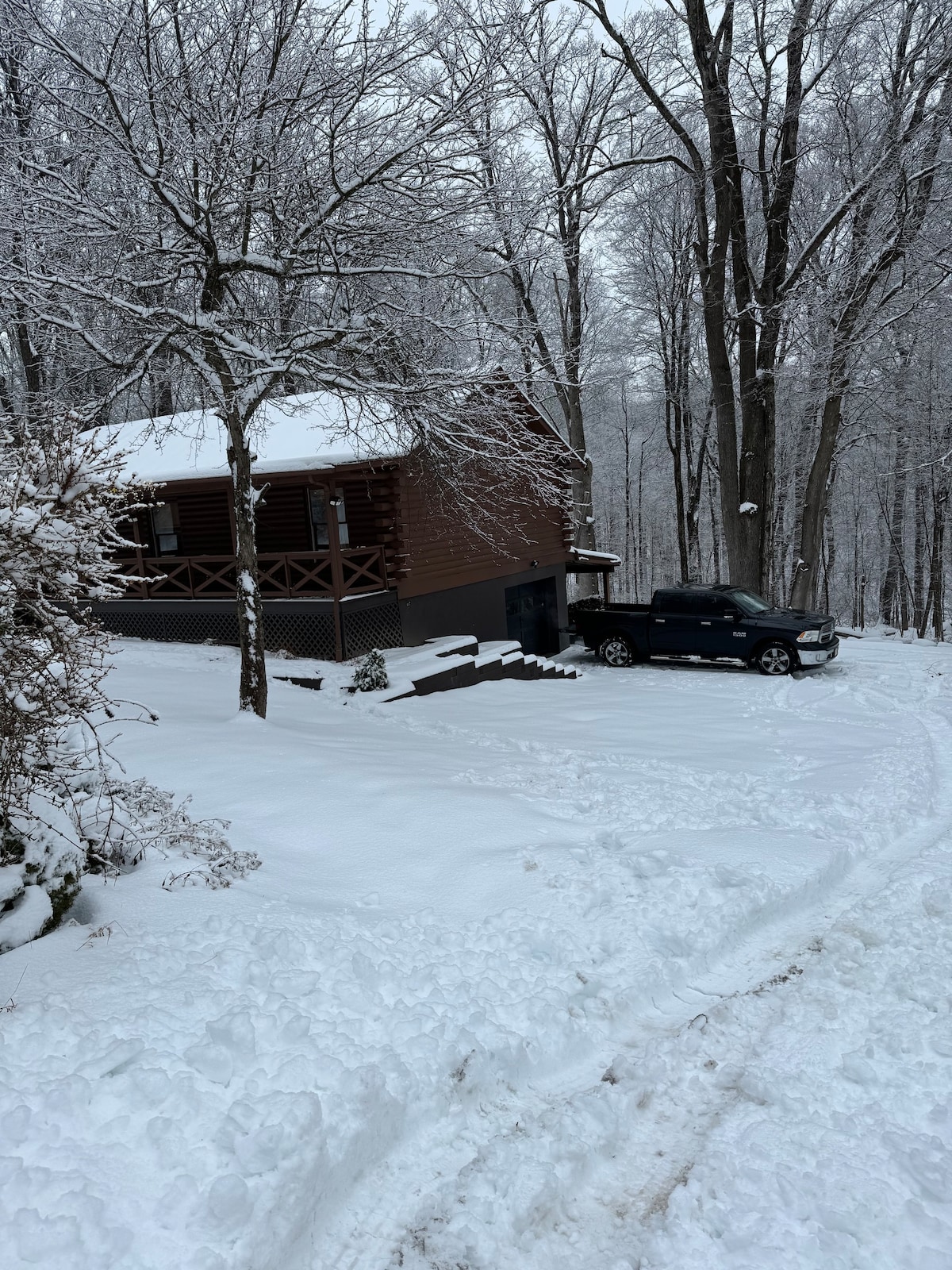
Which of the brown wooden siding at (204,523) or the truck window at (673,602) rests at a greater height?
the brown wooden siding at (204,523)

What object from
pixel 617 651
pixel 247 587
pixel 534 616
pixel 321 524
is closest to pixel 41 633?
pixel 247 587

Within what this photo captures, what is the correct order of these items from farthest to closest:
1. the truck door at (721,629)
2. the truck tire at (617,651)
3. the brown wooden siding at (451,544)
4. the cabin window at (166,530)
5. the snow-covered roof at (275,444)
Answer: the cabin window at (166,530)
the truck tire at (617,651)
the truck door at (721,629)
the brown wooden siding at (451,544)
the snow-covered roof at (275,444)

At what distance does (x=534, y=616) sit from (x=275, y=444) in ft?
27.6

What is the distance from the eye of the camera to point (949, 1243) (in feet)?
10.4

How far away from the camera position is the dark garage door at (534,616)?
2056 centimetres

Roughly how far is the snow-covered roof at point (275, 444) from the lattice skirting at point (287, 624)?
8.34 ft

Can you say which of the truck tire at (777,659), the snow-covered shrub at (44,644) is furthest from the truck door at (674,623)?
the snow-covered shrub at (44,644)

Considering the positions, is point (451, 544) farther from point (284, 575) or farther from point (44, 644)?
point (44, 644)

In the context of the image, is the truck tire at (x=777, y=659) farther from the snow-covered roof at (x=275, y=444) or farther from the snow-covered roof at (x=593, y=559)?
the snow-covered roof at (x=275, y=444)

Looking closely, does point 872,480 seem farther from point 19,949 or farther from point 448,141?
point 19,949

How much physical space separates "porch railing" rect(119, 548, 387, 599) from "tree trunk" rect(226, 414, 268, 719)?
14.7ft

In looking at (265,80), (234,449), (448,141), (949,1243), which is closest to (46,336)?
(234,449)

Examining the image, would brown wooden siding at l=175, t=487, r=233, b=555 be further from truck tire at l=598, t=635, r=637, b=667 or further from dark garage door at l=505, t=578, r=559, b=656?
truck tire at l=598, t=635, r=637, b=667

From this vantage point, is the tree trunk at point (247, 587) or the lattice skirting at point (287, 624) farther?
the lattice skirting at point (287, 624)
